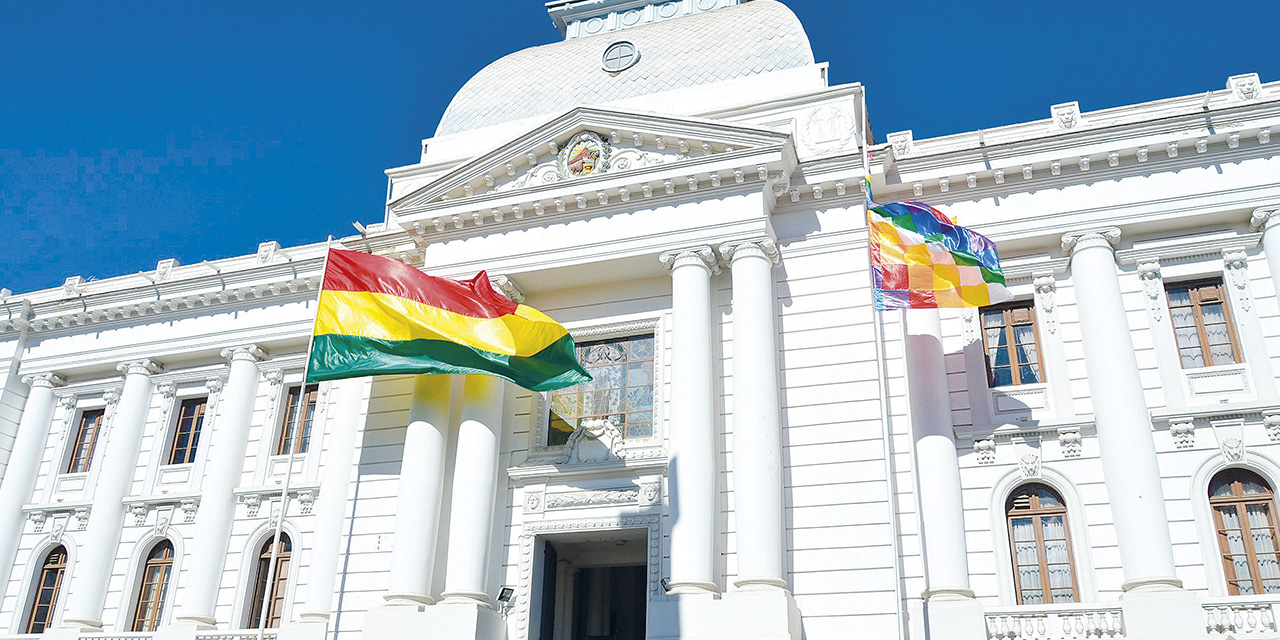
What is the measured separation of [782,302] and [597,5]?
15.5m

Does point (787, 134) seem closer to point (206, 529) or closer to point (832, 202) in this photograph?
point (832, 202)

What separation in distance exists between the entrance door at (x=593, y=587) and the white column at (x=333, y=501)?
4472mm

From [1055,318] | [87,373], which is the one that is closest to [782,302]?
[1055,318]

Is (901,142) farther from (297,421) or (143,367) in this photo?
(143,367)

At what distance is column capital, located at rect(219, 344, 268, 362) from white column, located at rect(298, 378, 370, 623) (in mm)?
3260

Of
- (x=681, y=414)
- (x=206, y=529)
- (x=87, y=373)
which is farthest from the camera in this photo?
(x=87, y=373)

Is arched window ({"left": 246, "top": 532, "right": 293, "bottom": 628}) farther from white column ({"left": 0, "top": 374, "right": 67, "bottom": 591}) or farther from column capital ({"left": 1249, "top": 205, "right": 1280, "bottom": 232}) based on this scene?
column capital ({"left": 1249, "top": 205, "right": 1280, "bottom": 232})

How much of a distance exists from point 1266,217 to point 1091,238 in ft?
10.1

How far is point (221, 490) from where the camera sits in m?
24.0

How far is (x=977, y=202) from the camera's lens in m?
21.0

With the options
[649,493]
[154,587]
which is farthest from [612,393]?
[154,587]

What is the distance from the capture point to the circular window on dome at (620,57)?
25.8 meters

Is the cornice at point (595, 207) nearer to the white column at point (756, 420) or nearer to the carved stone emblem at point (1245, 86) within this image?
the white column at point (756, 420)

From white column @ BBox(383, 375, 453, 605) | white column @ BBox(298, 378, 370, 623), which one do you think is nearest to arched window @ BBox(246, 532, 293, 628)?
white column @ BBox(298, 378, 370, 623)
